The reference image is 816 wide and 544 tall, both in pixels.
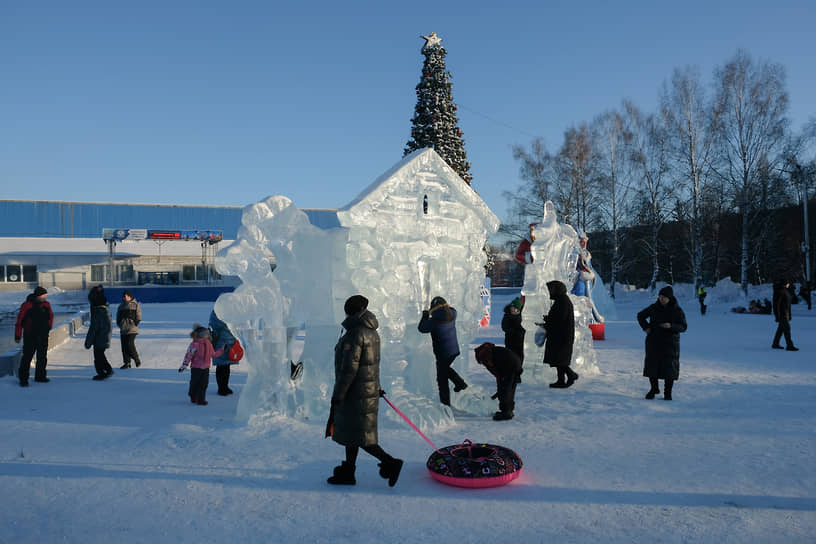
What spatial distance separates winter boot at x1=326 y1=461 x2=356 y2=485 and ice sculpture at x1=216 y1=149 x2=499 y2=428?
1.83m

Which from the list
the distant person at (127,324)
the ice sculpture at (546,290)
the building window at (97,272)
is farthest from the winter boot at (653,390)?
the building window at (97,272)

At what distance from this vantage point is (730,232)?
40156 mm

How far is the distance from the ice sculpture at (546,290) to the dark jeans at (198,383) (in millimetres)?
4971

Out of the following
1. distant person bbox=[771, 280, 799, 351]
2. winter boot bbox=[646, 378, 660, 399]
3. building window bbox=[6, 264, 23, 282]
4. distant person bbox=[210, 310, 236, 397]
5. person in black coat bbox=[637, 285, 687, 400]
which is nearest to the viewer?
person in black coat bbox=[637, 285, 687, 400]

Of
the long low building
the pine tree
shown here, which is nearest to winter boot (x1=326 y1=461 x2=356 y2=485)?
the pine tree

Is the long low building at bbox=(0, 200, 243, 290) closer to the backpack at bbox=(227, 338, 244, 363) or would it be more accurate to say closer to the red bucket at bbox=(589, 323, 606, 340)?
the red bucket at bbox=(589, 323, 606, 340)

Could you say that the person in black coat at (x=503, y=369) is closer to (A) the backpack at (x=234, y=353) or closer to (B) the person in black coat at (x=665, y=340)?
(B) the person in black coat at (x=665, y=340)

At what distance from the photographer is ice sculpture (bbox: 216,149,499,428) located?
660 cm

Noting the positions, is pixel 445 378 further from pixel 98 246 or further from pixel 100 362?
pixel 98 246

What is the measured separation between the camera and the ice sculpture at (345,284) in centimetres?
660

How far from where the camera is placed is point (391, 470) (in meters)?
4.64

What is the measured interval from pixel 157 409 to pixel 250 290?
7.86 ft

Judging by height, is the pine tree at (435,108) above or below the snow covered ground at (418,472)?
above

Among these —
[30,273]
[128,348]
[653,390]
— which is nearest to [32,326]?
[128,348]
